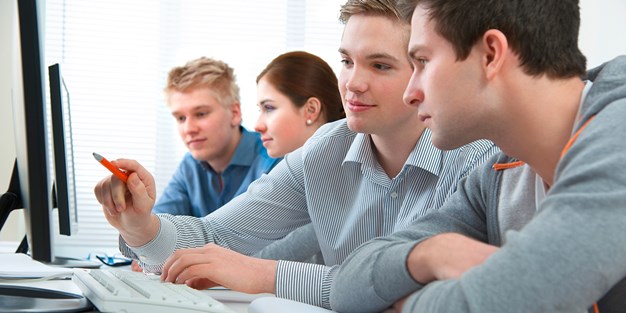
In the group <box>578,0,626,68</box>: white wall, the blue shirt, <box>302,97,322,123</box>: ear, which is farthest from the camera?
<box>578,0,626,68</box>: white wall

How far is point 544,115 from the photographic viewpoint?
1.00 meters

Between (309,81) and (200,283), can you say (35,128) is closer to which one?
(200,283)

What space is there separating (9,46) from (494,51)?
3804 mm

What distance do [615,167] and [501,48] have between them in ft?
0.91

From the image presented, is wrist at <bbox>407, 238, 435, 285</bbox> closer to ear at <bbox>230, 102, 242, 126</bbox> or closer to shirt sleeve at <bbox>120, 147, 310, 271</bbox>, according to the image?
shirt sleeve at <bbox>120, 147, 310, 271</bbox>

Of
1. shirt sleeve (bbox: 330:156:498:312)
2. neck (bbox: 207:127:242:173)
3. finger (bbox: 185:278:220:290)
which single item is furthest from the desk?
neck (bbox: 207:127:242:173)

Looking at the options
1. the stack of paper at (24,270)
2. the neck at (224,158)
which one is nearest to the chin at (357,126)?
the stack of paper at (24,270)

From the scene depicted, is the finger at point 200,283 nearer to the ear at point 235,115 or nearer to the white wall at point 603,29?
the ear at point 235,115

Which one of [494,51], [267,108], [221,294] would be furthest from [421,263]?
[267,108]

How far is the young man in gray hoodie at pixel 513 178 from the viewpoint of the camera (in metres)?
0.75

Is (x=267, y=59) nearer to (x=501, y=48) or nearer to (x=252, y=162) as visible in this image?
(x=252, y=162)

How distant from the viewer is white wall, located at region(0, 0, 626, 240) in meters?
4.16

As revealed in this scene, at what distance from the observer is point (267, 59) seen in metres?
4.73

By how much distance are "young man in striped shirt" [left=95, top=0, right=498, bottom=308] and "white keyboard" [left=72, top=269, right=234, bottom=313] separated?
354mm
